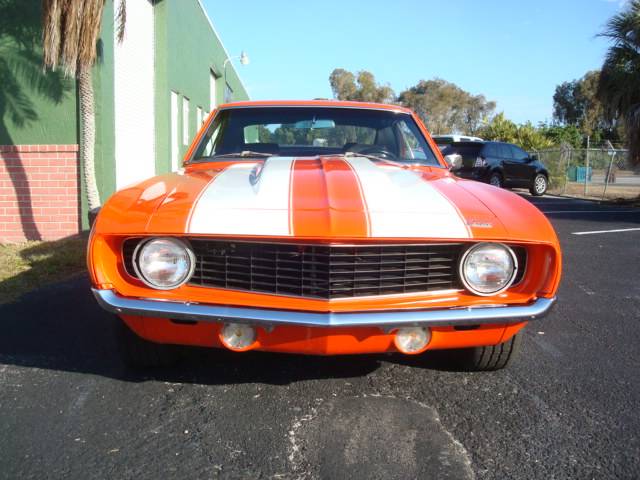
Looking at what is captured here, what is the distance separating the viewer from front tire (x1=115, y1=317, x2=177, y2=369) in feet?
9.20

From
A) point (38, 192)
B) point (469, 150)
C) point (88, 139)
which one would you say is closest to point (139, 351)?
point (88, 139)

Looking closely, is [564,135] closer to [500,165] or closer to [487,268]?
[500,165]

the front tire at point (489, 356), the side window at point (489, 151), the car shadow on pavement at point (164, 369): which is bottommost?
the car shadow on pavement at point (164, 369)

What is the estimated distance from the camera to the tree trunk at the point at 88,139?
6383 millimetres

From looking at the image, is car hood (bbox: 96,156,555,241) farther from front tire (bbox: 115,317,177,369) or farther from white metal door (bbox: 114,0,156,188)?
white metal door (bbox: 114,0,156,188)

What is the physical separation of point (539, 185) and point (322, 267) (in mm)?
15870

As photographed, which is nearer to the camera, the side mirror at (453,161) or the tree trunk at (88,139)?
the side mirror at (453,161)

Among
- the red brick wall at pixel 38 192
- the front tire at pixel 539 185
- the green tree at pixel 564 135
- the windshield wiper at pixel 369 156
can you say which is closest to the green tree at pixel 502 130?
the green tree at pixel 564 135

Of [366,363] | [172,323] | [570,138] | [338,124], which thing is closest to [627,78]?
[338,124]

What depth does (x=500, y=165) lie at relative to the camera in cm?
1575

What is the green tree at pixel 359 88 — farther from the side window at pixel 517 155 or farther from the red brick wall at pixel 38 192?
the red brick wall at pixel 38 192

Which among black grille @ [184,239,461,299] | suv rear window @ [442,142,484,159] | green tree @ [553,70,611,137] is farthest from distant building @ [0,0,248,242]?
green tree @ [553,70,611,137]

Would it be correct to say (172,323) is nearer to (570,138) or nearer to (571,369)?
(571,369)

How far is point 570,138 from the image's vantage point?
3594 cm
